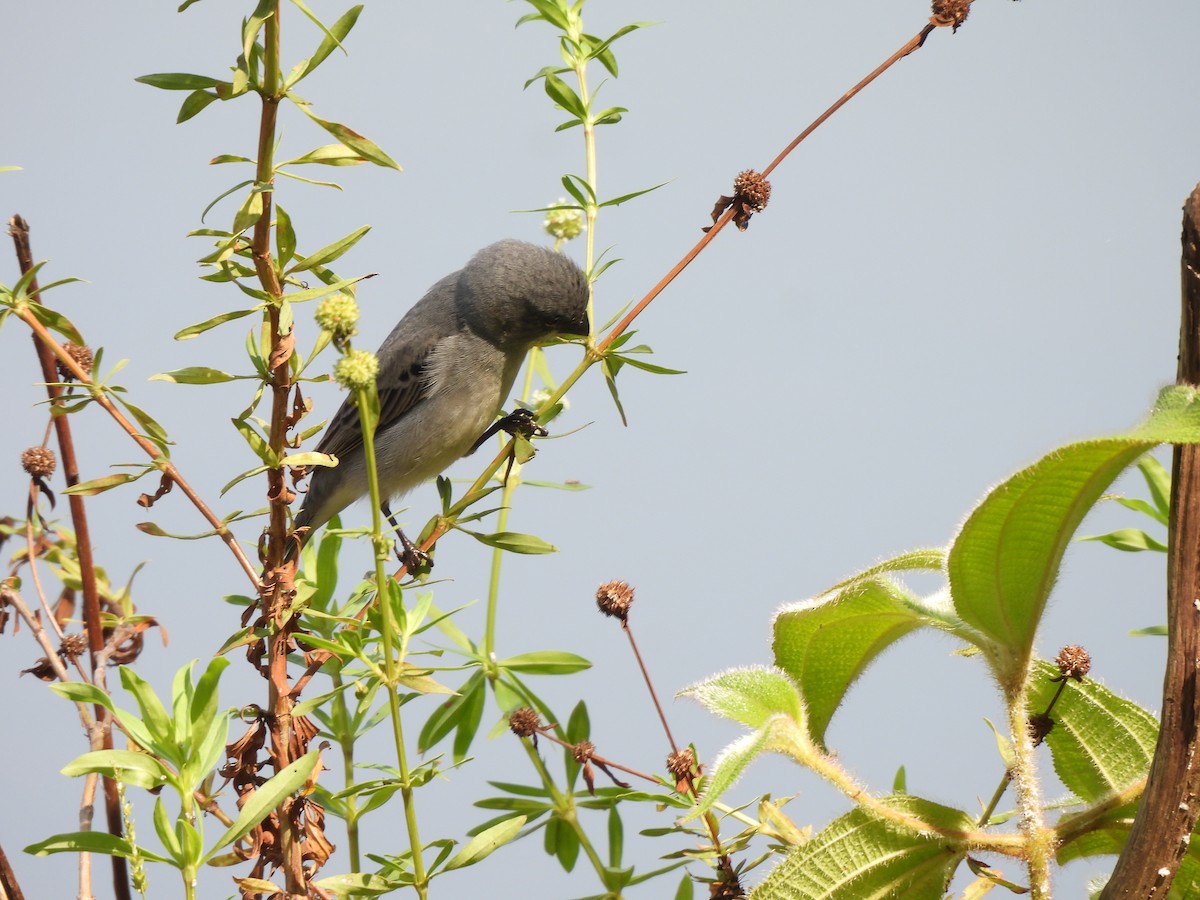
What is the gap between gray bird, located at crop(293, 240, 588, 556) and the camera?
8.68ft

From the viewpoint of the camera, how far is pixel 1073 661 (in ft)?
3.10

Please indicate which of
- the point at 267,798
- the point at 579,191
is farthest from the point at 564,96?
the point at 267,798

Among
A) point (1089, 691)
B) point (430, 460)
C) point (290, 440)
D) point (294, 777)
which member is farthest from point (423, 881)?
point (430, 460)

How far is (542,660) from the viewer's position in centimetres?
135

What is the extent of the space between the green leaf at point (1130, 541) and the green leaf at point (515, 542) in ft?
2.34

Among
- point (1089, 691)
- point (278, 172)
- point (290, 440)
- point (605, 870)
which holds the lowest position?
point (605, 870)

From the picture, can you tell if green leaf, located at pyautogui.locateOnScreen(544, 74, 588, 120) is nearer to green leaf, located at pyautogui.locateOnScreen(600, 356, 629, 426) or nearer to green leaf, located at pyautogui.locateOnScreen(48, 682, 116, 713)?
green leaf, located at pyautogui.locateOnScreen(600, 356, 629, 426)

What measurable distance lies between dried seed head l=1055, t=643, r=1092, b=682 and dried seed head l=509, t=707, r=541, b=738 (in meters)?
0.52

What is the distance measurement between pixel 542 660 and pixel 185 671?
420 mm

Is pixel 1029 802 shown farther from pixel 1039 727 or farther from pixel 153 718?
pixel 153 718

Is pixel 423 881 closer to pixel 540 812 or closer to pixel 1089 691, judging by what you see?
pixel 540 812

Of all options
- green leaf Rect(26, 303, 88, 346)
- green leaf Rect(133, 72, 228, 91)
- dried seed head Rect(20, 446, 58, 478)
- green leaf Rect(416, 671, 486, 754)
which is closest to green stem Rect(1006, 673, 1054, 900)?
green leaf Rect(416, 671, 486, 754)

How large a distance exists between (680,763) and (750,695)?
6.7 inches

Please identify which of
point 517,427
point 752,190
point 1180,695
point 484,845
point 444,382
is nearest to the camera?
point 1180,695
